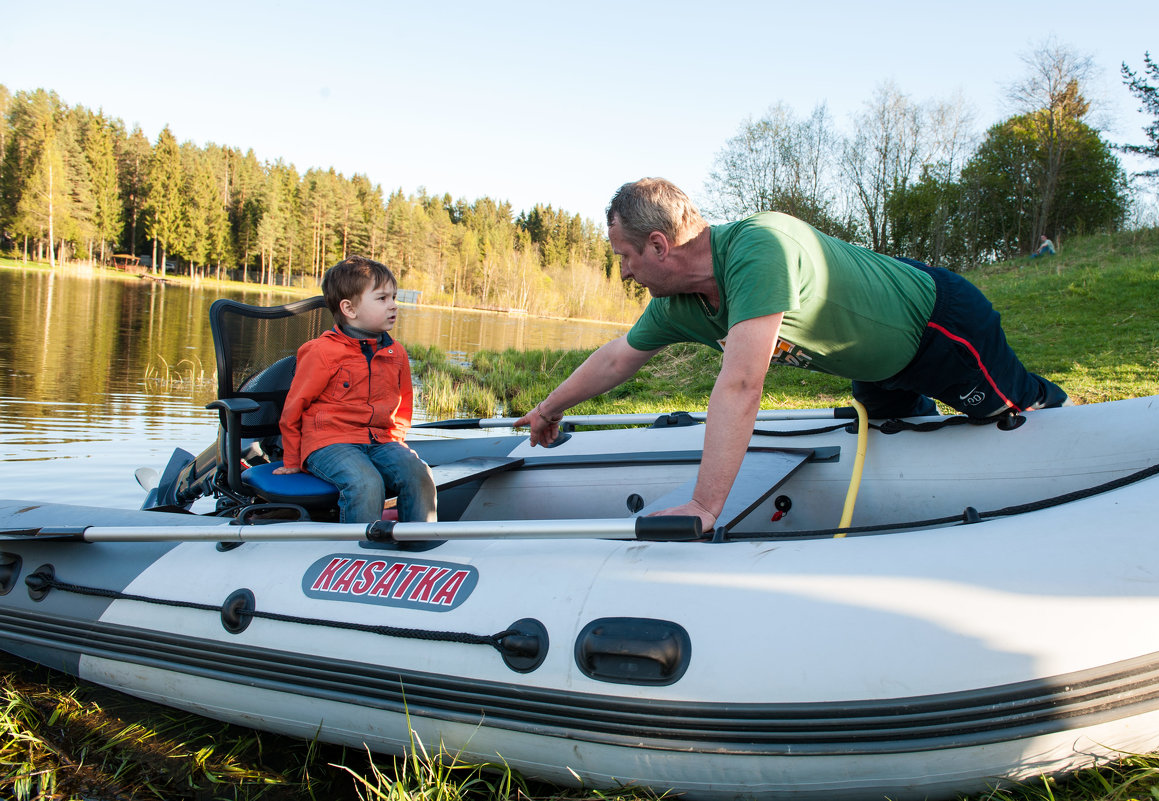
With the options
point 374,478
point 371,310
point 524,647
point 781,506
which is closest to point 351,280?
point 371,310

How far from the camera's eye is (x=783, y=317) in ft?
7.21

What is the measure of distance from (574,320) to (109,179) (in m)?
32.7

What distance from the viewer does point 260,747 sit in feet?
8.10

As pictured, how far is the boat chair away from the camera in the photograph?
2857 mm

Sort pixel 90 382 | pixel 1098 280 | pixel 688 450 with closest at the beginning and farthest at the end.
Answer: pixel 688 450, pixel 90 382, pixel 1098 280

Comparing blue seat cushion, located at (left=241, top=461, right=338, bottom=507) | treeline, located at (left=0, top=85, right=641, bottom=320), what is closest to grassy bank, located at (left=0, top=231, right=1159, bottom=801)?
blue seat cushion, located at (left=241, top=461, right=338, bottom=507)

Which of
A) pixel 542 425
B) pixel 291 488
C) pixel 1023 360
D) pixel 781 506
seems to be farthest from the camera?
pixel 1023 360

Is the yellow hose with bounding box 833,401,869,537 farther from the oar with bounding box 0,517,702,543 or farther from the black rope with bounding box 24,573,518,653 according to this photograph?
the black rope with bounding box 24,573,518,653

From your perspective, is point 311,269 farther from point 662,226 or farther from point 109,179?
point 662,226

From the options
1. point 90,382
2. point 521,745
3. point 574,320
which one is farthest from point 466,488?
point 574,320

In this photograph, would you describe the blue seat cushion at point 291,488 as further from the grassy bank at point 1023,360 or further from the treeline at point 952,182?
the treeline at point 952,182

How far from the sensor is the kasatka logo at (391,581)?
2215mm

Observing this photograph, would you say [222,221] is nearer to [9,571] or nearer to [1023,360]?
[1023,360]

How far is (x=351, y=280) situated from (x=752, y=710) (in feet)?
7.36
